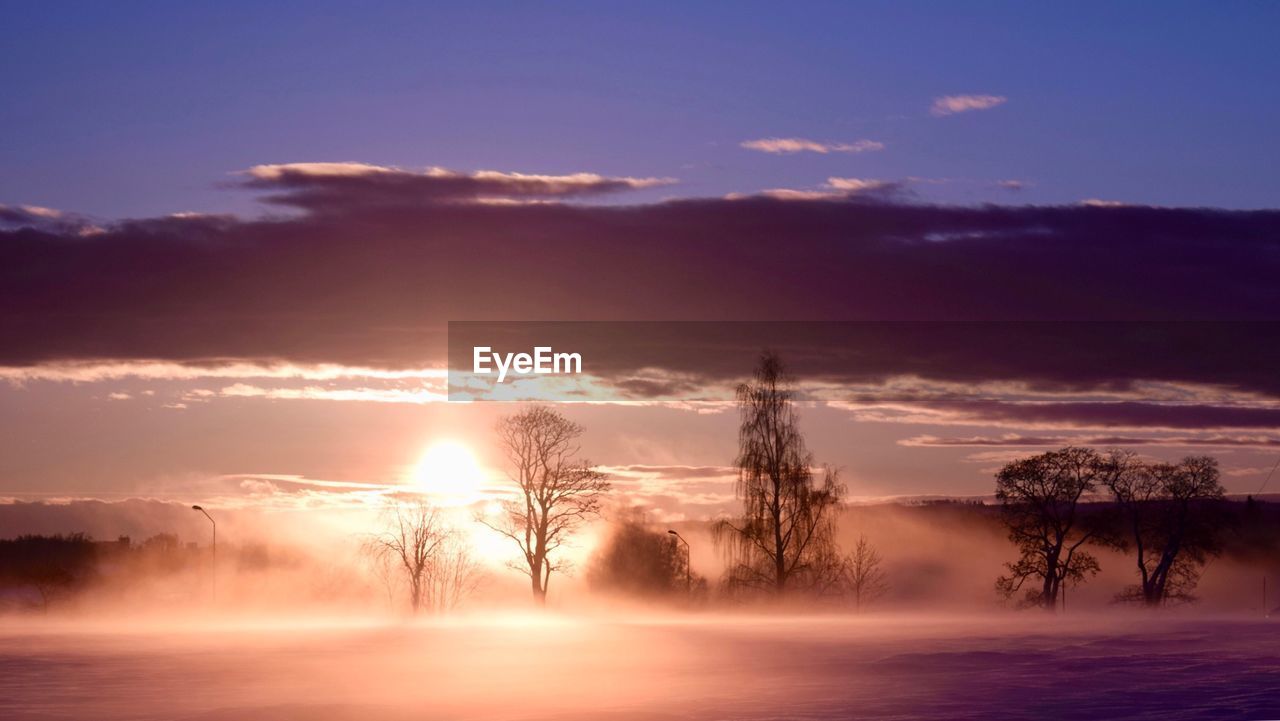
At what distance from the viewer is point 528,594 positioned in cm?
7569

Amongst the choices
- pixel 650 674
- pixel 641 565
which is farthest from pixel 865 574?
pixel 650 674

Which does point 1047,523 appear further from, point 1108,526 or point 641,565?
point 641,565

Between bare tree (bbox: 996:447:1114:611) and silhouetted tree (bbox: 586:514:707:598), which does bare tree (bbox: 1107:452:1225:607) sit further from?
silhouetted tree (bbox: 586:514:707:598)

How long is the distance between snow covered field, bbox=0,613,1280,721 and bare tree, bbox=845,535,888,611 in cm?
3840

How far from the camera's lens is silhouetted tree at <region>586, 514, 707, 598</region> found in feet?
302

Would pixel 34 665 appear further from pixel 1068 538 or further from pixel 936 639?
pixel 1068 538

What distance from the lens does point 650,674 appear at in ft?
125

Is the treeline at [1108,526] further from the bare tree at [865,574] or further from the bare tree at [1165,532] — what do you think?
the bare tree at [865,574]

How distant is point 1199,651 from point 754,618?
2679 centimetres

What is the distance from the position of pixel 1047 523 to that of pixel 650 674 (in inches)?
1577

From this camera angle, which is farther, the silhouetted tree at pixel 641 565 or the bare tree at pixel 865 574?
the bare tree at pixel 865 574

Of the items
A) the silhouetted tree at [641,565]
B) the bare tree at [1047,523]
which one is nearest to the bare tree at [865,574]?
the silhouetted tree at [641,565]

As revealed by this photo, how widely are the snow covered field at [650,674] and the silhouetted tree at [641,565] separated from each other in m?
29.7

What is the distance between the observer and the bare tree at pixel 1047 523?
2847 inches
